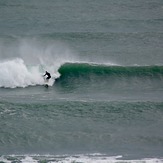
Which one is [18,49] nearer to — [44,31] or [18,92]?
[44,31]

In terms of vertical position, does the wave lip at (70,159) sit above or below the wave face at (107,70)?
below

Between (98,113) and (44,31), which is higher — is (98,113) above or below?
below

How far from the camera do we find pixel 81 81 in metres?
35.1

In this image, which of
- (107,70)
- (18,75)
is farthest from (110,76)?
(18,75)

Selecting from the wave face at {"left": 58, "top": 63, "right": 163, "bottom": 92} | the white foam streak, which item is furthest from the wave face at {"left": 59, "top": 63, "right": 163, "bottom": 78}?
the white foam streak

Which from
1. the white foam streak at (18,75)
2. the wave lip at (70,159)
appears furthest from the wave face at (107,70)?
the wave lip at (70,159)

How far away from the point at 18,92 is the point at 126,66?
6.33 meters

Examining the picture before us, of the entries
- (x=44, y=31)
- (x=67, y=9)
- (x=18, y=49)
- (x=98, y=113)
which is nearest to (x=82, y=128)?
(x=98, y=113)

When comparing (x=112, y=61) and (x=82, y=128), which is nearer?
(x=82, y=128)

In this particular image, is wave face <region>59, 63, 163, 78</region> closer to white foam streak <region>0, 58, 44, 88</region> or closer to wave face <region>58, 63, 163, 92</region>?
wave face <region>58, 63, 163, 92</region>

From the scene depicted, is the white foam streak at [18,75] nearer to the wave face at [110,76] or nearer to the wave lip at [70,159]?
the wave face at [110,76]

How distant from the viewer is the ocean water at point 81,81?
89.4 feet

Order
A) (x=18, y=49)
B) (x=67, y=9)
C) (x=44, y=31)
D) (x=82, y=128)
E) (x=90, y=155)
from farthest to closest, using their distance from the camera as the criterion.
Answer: (x=67, y=9) < (x=44, y=31) < (x=18, y=49) < (x=82, y=128) < (x=90, y=155)

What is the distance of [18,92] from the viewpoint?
109ft
